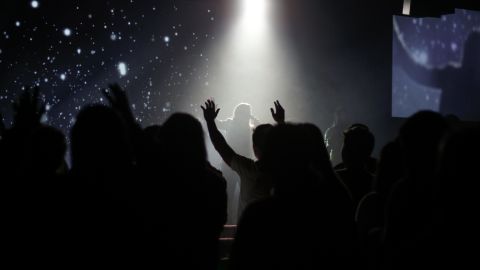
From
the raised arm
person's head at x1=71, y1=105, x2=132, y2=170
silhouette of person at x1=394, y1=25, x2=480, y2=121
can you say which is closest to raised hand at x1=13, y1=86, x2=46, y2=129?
person's head at x1=71, y1=105, x2=132, y2=170

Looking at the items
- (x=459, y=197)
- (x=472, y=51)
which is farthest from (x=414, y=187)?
(x=472, y=51)

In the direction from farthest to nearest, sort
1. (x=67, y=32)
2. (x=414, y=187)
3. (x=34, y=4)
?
(x=67, y=32) → (x=34, y=4) → (x=414, y=187)

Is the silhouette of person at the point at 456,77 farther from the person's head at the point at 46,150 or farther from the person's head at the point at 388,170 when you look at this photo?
the person's head at the point at 46,150

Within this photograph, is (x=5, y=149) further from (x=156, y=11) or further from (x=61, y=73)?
(x=156, y=11)

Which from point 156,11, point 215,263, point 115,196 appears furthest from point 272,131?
point 156,11

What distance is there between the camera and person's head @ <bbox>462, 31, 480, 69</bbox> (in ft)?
27.6

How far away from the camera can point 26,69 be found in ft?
23.4

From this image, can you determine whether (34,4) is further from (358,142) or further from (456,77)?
(456,77)

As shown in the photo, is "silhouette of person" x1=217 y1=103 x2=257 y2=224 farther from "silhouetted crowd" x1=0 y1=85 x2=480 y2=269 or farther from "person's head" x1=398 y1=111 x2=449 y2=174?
"person's head" x1=398 y1=111 x2=449 y2=174

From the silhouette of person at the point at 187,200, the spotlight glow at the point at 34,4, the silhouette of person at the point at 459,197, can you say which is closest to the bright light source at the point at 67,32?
the spotlight glow at the point at 34,4

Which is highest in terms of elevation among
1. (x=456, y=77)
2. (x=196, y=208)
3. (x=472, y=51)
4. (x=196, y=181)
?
(x=472, y=51)

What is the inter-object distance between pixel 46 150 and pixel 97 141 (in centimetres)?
28

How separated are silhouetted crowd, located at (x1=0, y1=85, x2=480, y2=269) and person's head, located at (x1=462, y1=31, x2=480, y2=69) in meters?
7.08

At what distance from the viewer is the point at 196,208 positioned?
7.23ft
